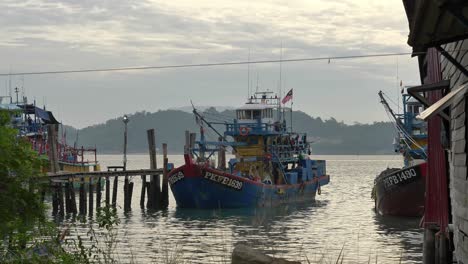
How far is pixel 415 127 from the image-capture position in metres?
38.0

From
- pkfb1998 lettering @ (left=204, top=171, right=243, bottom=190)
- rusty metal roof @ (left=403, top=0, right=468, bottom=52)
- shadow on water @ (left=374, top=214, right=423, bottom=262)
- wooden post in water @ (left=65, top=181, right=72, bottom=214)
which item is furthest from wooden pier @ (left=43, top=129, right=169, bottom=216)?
rusty metal roof @ (left=403, top=0, right=468, bottom=52)

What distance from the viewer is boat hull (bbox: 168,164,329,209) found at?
136 ft

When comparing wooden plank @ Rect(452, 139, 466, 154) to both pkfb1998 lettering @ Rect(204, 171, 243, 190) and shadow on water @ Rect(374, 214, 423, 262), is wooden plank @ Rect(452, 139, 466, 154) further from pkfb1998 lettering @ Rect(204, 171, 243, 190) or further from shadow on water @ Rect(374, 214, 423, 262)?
pkfb1998 lettering @ Rect(204, 171, 243, 190)

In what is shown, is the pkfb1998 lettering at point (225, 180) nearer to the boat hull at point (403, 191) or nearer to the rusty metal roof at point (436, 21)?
the boat hull at point (403, 191)

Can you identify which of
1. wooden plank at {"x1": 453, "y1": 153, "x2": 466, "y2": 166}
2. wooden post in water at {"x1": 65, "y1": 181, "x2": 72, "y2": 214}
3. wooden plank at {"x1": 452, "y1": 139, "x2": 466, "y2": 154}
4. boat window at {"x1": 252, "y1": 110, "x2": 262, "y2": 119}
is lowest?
wooden post in water at {"x1": 65, "y1": 181, "x2": 72, "y2": 214}

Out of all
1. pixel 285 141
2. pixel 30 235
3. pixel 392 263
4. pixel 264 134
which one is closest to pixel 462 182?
pixel 30 235

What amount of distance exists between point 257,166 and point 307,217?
567 centimetres

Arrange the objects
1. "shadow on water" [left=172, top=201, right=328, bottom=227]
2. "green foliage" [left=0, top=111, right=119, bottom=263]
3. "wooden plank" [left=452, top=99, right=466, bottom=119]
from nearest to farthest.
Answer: "wooden plank" [left=452, top=99, right=466, bottom=119]
"green foliage" [left=0, top=111, right=119, bottom=263]
"shadow on water" [left=172, top=201, right=328, bottom=227]

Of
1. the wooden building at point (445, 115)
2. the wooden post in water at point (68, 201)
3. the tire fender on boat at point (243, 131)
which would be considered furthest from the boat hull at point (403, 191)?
the wooden building at point (445, 115)

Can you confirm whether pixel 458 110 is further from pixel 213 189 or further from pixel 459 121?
pixel 213 189

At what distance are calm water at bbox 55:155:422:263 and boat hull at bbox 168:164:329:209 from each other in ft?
1.98

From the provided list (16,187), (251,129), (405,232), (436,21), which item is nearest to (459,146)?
(436,21)

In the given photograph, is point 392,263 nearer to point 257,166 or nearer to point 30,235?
point 30,235

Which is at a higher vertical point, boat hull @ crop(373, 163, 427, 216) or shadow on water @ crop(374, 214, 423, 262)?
boat hull @ crop(373, 163, 427, 216)
